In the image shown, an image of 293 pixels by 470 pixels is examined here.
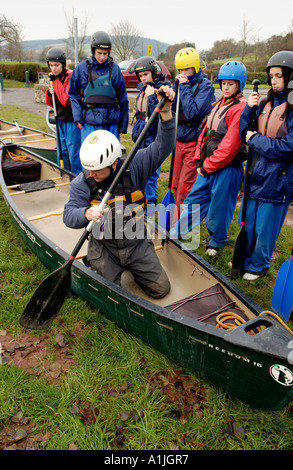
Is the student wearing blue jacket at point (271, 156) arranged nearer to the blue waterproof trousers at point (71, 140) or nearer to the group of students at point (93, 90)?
the group of students at point (93, 90)

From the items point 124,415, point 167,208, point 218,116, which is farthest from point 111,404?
point 218,116

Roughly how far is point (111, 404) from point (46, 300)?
1.21 meters

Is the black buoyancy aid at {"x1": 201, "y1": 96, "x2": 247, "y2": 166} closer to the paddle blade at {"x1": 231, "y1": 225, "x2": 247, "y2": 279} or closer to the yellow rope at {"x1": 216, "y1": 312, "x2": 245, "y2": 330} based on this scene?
the paddle blade at {"x1": 231, "y1": 225, "x2": 247, "y2": 279}

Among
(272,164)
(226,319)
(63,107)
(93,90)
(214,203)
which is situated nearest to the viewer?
(226,319)

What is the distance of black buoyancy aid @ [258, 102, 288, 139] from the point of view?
11.9ft

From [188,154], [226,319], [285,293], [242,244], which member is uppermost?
[188,154]

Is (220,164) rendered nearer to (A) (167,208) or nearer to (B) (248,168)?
(B) (248,168)

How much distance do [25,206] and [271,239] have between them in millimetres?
3923

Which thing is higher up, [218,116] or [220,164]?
[218,116]

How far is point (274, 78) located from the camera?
3.60 metres

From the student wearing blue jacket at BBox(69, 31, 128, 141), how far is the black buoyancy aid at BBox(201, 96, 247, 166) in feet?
6.96

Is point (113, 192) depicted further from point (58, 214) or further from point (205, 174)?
point (58, 214)

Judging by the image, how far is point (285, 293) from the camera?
363 cm
